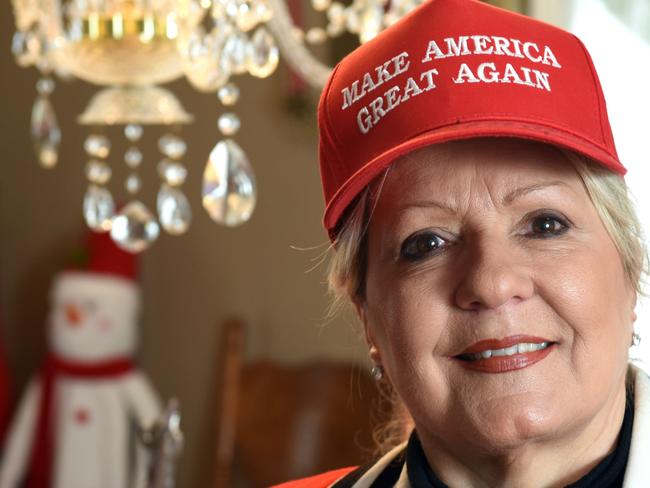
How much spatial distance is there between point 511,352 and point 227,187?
36 centimetres

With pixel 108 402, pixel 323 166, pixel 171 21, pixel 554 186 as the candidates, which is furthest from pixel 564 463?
pixel 108 402

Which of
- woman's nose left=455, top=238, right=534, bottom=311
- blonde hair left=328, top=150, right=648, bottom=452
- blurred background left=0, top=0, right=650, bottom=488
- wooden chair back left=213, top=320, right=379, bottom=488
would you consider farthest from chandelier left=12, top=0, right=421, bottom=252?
wooden chair back left=213, top=320, right=379, bottom=488

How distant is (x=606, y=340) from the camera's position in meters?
1.07

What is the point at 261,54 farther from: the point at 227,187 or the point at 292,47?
the point at 292,47

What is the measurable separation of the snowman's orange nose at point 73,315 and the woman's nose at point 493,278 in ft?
7.04

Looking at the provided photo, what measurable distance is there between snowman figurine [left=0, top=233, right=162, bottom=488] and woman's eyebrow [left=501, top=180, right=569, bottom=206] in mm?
2095

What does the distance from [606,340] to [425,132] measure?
0.78 ft

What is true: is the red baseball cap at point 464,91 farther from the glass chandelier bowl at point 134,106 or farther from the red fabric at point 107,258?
the red fabric at point 107,258

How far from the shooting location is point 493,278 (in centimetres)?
105

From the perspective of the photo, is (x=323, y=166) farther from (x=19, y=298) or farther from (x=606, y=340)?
(x=19, y=298)

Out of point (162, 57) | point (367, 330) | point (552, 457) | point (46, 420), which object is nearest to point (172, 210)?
point (162, 57)

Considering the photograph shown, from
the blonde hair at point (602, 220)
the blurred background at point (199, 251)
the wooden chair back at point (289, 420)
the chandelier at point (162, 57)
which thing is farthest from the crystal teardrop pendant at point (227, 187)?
the wooden chair back at point (289, 420)

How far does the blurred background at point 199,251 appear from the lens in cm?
291

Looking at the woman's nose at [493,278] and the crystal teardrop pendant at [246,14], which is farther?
the crystal teardrop pendant at [246,14]
